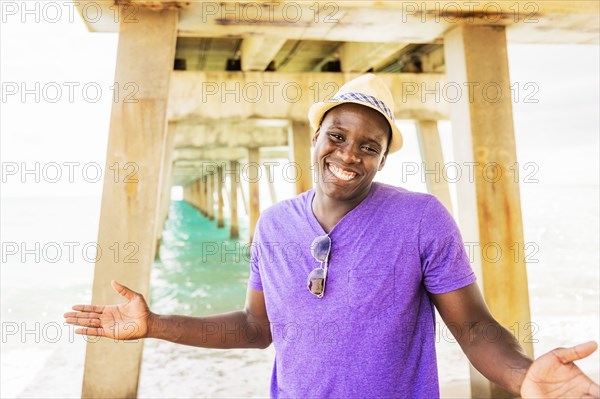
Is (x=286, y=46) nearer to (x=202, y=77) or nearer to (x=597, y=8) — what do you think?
(x=202, y=77)

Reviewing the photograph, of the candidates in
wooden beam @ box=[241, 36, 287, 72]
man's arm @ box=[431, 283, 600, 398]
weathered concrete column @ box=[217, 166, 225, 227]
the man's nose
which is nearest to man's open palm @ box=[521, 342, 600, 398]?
man's arm @ box=[431, 283, 600, 398]

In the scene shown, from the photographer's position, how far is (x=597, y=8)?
500 centimetres

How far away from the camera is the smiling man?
1.92 m

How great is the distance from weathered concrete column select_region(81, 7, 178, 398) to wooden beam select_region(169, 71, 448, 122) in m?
4.90

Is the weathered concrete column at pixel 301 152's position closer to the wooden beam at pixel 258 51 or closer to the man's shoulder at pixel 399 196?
the wooden beam at pixel 258 51

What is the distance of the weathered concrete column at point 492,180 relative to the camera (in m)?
5.03

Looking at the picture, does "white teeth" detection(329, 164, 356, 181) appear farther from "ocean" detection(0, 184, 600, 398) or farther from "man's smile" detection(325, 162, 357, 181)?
"ocean" detection(0, 184, 600, 398)

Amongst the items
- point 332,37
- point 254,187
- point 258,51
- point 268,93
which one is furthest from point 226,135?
point 332,37

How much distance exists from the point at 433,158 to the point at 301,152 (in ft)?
9.34

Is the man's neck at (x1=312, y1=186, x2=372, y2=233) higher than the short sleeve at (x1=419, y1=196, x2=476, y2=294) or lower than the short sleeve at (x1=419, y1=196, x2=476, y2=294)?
higher

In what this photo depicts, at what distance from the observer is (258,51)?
841 centimetres

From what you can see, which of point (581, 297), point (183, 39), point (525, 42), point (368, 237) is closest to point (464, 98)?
point (525, 42)

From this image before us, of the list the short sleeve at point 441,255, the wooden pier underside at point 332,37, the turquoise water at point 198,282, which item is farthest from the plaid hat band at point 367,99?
the turquoise water at point 198,282

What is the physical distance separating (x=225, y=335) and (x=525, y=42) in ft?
16.0
